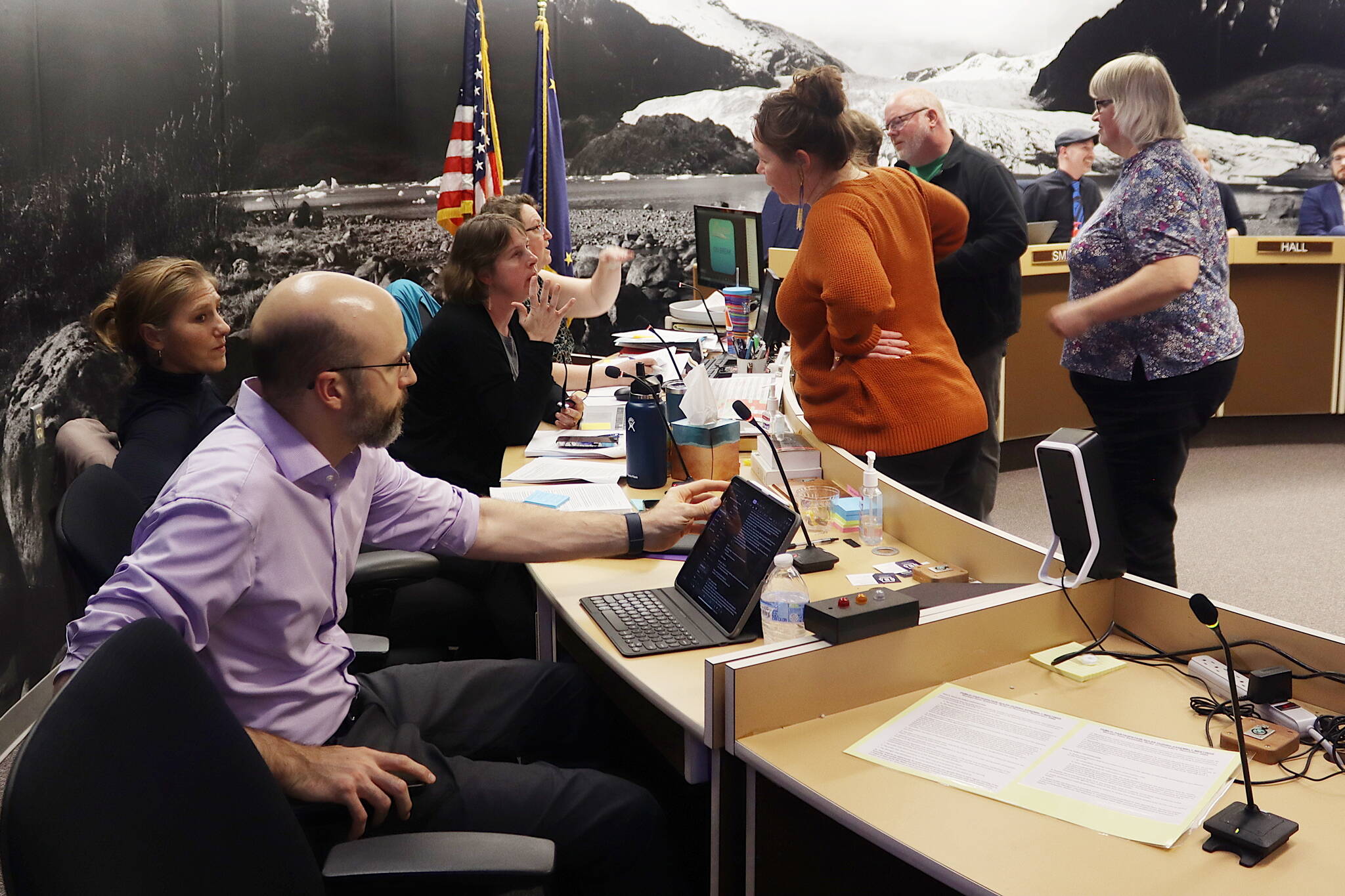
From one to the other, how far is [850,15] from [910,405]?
5364 millimetres

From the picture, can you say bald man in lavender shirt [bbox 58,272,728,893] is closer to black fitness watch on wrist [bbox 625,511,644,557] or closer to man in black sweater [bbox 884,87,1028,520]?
black fitness watch on wrist [bbox 625,511,644,557]

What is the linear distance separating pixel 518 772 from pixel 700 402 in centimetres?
109

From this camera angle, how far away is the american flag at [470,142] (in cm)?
525

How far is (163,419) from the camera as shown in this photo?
8.28ft

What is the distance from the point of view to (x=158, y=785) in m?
1.03

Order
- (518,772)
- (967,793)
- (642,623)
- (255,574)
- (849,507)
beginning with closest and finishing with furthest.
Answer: (967,793), (255,574), (518,772), (642,623), (849,507)

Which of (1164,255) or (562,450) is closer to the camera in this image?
(1164,255)

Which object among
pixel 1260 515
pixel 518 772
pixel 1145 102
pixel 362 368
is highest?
pixel 1145 102

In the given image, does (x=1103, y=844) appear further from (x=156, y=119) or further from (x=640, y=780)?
(x=156, y=119)

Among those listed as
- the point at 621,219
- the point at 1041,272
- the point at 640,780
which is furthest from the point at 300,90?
the point at 640,780

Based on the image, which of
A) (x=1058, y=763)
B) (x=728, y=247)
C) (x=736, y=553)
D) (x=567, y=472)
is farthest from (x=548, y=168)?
(x=1058, y=763)

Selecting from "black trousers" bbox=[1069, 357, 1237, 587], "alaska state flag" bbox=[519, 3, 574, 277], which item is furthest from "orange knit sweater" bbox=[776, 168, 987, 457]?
"alaska state flag" bbox=[519, 3, 574, 277]

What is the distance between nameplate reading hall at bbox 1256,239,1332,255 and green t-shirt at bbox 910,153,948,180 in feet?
9.53

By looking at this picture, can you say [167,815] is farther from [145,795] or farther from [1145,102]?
[1145,102]
